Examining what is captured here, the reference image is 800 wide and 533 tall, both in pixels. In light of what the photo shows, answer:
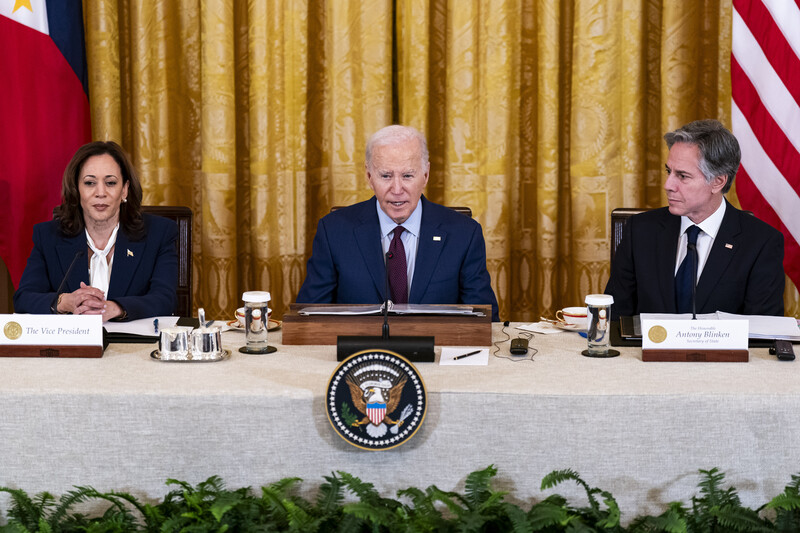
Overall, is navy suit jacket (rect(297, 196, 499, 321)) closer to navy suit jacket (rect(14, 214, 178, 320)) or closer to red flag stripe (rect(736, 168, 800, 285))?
navy suit jacket (rect(14, 214, 178, 320))

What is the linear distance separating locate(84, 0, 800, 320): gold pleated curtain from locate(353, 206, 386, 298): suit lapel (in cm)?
119

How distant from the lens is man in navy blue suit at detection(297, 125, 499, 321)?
2.66 meters

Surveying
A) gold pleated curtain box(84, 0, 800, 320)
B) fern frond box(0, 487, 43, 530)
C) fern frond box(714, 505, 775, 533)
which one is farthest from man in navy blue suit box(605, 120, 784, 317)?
fern frond box(0, 487, 43, 530)

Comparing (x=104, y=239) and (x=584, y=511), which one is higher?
(x=104, y=239)

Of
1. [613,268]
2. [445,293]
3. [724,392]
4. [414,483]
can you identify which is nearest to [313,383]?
[414,483]

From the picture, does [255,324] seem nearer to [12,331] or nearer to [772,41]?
[12,331]

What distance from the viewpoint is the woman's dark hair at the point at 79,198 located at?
9.50ft

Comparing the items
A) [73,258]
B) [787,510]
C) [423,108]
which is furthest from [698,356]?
[423,108]

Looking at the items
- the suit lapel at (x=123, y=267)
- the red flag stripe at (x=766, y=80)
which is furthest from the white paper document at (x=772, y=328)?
the suit lapel at (x=123, y=267)

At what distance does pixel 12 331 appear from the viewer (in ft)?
6.39

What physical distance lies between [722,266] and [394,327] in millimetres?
1146

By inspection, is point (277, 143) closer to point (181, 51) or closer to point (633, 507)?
point (181, 51)

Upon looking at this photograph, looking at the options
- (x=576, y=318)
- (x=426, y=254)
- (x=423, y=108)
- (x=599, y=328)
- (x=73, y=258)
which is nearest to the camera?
(x=599, y=328)

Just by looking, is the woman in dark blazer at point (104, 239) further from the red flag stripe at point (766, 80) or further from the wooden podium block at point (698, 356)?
the red flag stripe at point (766, 80)
